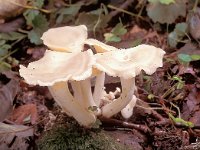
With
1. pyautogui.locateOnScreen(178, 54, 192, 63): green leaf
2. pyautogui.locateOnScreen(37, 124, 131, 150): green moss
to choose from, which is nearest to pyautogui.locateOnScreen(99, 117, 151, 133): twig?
pyautogui.locateOnScreen(37, 124, 131, 150): green moss

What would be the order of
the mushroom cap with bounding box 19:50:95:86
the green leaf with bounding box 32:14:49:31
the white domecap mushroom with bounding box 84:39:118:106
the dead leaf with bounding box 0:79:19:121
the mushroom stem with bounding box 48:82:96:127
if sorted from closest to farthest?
the mushroom cap with bounding box 19:50:95:86 → the mushroom stem with bounding box 48:82:96:127 → the white domecap mushroom with bounding box 84:39:118:106 → the dead leaf with bounding box 0:79:19:121 → the green leaf with bounding box 32:14:49:31

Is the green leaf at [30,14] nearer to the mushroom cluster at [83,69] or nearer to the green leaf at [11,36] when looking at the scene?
the green leaf at [11,36]

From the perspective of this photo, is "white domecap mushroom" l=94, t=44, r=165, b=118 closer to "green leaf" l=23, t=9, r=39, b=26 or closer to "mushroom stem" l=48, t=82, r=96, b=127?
"mushroom stem" l=48, t=82, r=96, b=127

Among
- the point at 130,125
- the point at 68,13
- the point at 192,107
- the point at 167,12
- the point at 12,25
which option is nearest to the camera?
the point at 130,125

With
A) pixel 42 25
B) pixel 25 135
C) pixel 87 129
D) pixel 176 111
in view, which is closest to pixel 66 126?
pixel 87 129

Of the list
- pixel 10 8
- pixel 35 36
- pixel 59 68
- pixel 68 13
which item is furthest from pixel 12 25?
pixel 59 68

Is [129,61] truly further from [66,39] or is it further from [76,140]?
[76,140]
